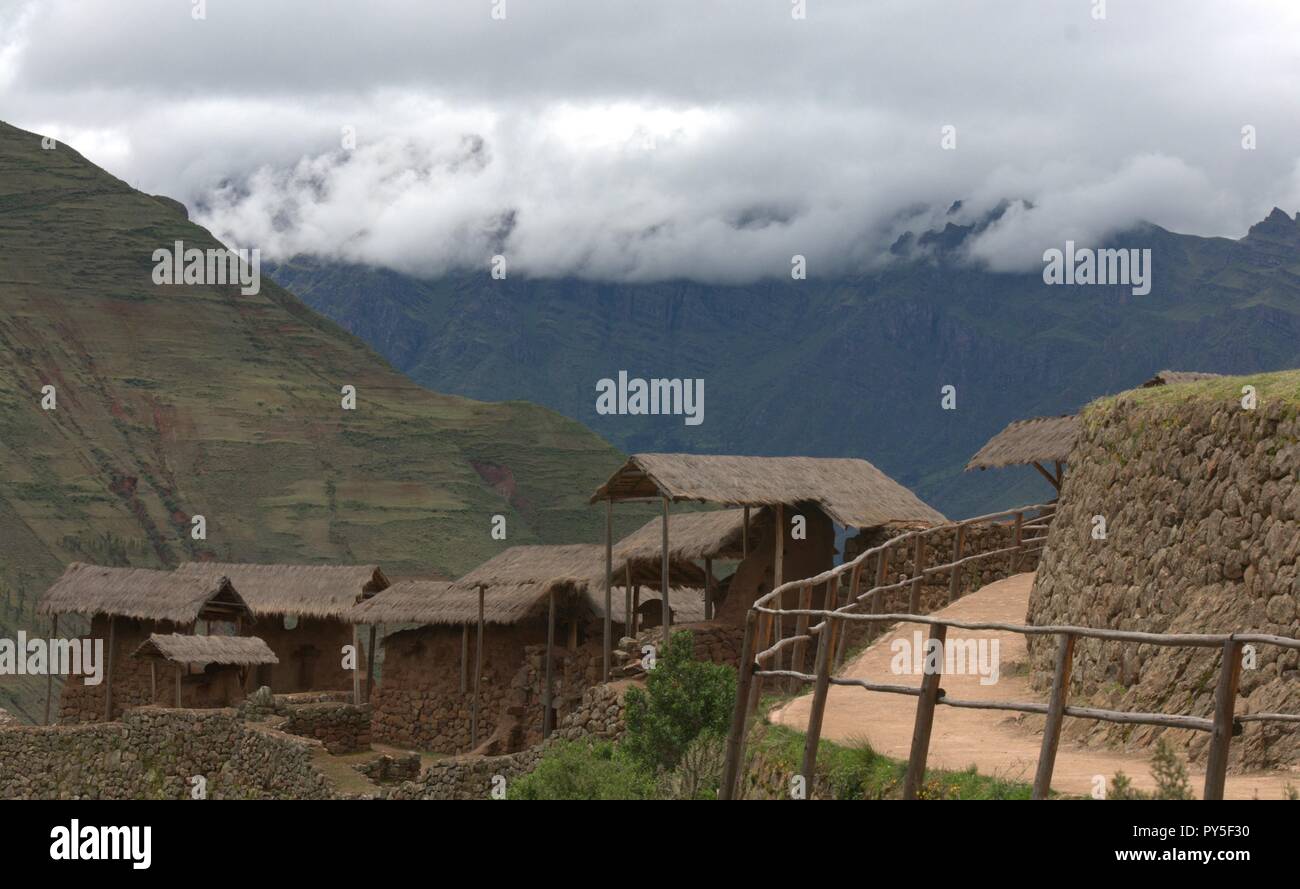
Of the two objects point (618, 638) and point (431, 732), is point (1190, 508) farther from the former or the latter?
point (431, 732)

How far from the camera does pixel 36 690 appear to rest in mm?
54812

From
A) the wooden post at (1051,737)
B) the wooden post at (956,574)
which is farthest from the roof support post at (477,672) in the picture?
the wooden post at (1051,737)

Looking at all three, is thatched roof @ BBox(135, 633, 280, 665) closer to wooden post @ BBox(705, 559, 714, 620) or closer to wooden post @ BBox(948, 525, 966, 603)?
wooden post @ BBox(705, 559, 714, 620)

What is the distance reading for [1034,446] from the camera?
3153 cm

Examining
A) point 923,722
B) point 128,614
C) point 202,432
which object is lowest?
point 128,614

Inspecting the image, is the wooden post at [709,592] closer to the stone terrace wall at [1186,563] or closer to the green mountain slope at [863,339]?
the stone terrace wall at [1186,563]

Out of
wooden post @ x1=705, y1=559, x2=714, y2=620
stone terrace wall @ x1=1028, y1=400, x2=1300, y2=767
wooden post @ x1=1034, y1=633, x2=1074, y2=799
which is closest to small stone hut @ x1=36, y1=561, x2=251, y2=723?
wooden post @ x1=705, y1=559, x2=714, y2=620

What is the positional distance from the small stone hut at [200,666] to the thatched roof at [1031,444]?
1589 cm

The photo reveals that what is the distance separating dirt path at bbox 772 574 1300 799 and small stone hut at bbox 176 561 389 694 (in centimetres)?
1766

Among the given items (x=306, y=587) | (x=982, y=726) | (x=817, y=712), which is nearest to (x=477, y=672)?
(x=306, y=587)

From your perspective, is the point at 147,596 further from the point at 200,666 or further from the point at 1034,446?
the point at 1034,446

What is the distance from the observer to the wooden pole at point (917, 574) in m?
21.9

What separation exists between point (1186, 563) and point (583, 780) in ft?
22.3
